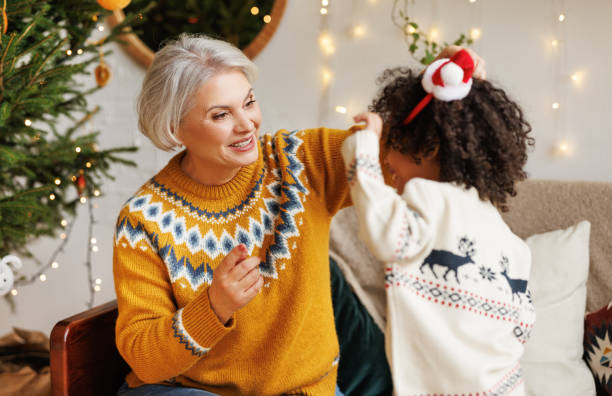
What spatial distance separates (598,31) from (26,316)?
301 centimetres

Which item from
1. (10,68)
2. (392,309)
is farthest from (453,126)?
(10,68)

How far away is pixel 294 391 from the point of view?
1.17 m

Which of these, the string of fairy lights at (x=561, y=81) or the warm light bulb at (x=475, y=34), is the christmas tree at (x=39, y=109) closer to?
the warm light bulb at (x=475, y=34)

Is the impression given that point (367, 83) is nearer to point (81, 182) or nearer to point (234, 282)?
point (81, 182)

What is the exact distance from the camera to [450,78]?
0.89 meters

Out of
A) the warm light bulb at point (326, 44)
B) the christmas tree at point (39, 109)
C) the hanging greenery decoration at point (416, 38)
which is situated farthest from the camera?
the warm light bulb at point (326, 44)

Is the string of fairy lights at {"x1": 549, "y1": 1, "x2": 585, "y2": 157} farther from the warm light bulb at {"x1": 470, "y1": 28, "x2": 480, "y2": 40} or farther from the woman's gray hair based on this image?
the woman's gray hair

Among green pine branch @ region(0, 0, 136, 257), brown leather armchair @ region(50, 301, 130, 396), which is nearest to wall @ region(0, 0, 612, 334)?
green pine branch @ region(0, 0, 136, 257)

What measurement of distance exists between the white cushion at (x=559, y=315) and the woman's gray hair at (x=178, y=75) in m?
0.99

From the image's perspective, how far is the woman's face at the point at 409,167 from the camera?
0.98 metres

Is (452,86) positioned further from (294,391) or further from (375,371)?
(375,371)

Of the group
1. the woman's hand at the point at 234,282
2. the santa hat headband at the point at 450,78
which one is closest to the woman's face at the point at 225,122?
the woman's hand at the point at 234,282

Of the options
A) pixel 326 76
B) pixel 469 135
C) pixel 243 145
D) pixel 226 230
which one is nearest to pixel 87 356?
pixel 226 230

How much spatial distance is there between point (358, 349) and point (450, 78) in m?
0.96
